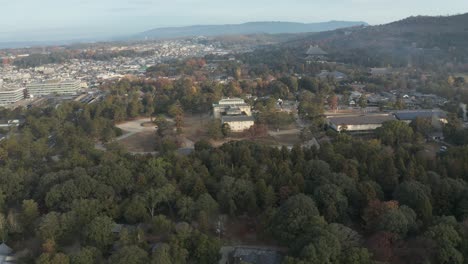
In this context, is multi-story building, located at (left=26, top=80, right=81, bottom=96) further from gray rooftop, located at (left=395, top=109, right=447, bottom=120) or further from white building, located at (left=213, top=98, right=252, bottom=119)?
gray rooftop, located at (left=395, top=109, right=447, bottom=120)

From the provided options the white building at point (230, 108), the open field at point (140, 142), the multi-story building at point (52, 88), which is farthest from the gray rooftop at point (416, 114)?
the multi-story building at point (52, 88)

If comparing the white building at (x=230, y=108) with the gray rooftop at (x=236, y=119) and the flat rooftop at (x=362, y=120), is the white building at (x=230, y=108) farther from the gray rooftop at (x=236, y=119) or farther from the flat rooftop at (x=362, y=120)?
the flat rooftop at (x=362, y=120)

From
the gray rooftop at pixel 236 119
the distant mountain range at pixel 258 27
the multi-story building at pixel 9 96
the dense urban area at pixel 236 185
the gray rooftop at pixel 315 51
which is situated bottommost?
the dense urban area at pixel 236 185

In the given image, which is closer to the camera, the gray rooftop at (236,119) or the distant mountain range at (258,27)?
the gray rooftop at (236,119)

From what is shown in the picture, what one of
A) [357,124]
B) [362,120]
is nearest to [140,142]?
[357,124]

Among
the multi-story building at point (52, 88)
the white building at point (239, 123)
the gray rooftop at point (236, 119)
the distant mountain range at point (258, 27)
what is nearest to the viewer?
the white building at point (239, 123)

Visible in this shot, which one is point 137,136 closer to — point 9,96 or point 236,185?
point 236,185
